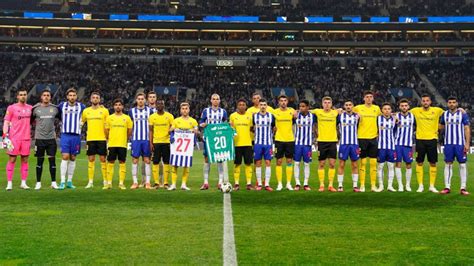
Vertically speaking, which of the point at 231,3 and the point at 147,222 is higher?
the point at 231,3

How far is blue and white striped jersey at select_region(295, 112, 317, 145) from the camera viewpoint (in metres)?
14.7

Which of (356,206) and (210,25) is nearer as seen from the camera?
(356,206)

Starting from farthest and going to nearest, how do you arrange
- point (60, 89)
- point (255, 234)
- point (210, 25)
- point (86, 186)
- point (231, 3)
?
point (231, 3)
point (210, 25)
point (60, 89)
point (86, 186)
point (255, 234)

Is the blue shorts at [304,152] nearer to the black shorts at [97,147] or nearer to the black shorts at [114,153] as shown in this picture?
the black shorts at [114,153]

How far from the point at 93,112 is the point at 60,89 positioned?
4325cm

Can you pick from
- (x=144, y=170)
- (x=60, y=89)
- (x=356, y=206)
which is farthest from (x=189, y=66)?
(x=356, y=206)

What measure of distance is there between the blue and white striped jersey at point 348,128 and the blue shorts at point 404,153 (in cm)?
115

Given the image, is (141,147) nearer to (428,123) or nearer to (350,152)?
(350,152)

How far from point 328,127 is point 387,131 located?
150 centimetres

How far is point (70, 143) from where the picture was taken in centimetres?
1413

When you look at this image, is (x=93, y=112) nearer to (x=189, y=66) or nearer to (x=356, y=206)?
(x=356, y=206)

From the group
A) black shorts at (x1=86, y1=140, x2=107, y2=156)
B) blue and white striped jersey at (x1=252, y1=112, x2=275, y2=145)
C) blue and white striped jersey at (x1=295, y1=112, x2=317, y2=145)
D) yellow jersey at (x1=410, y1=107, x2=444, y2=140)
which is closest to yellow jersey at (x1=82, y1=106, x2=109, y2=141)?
black shorts at (x1=86, y1=140, x2=107, y2=156)

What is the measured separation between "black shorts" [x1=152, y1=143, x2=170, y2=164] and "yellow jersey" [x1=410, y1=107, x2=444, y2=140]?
610 cm

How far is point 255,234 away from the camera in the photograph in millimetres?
8469
